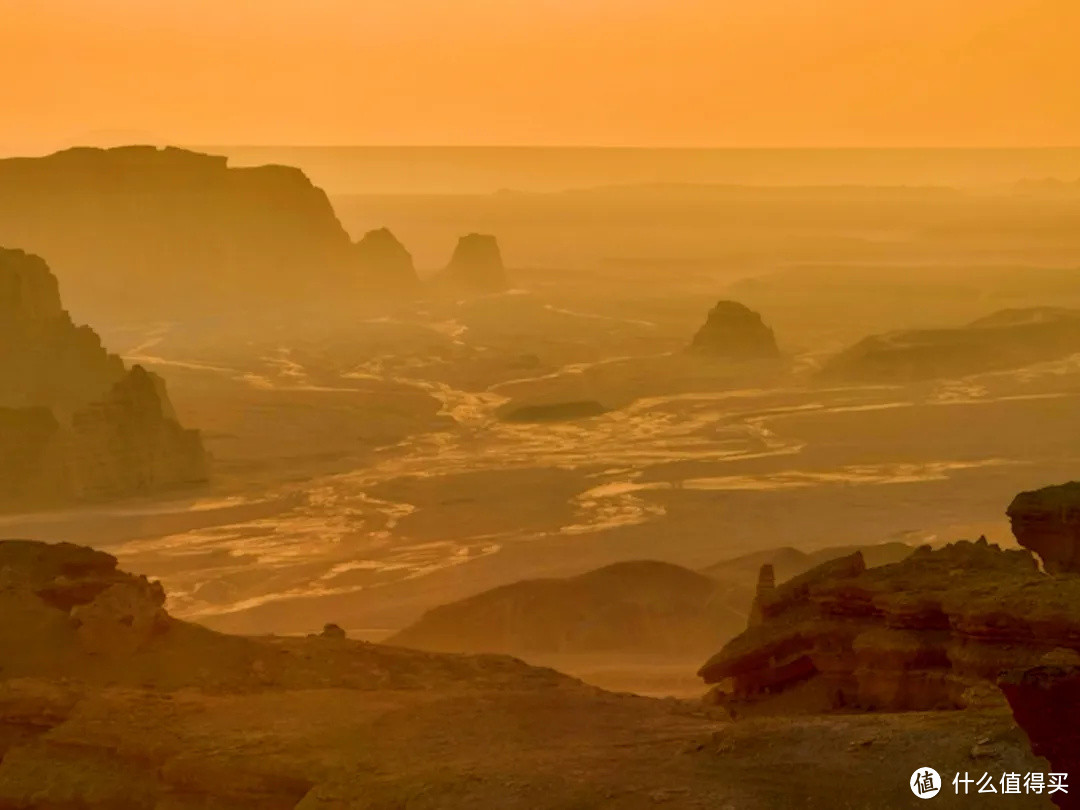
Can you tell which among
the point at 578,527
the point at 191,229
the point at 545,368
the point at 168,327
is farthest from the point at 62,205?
the point at 578,527

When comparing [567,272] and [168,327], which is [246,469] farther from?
[567,272]

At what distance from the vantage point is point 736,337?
8225 cm

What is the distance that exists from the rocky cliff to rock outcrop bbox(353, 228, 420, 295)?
14.5 ft

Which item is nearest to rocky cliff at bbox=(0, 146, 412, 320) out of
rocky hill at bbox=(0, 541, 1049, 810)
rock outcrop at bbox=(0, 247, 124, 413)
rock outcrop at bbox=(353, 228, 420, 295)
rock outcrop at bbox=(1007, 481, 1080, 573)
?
rock outcrop at bbox=(353, 228, 420, 295)

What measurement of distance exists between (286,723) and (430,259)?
517 ft

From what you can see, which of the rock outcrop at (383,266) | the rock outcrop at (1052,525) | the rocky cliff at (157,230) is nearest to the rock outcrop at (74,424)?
the rock outcrop at (1052,525)

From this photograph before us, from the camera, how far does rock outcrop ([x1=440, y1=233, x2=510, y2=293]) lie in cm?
11656

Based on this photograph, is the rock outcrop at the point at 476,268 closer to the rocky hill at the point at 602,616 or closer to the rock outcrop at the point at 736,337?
the rock outcrop at the point at 736,337

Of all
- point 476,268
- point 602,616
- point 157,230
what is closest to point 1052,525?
point 602,616

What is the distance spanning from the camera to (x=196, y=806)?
12242 millimetres

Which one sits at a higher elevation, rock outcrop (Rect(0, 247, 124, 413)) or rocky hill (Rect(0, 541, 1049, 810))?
rock outcrop (Rect(0, 247, 124, 413))

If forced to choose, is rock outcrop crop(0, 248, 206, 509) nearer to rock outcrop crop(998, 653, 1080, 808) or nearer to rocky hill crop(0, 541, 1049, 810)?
rocky hill crop(0, 541, 1049, 810)

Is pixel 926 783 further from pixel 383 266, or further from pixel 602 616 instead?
pixel 383 266

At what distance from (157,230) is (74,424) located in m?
53.2
